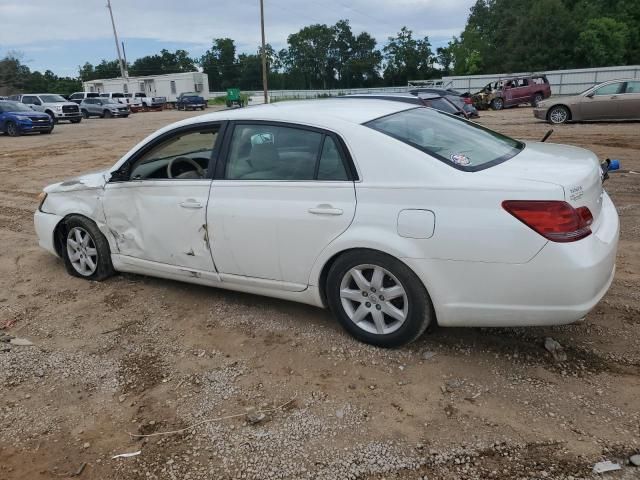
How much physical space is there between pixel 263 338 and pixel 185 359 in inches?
21.8

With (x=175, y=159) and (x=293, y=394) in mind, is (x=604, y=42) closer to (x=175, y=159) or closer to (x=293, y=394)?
(x=175, y=159)

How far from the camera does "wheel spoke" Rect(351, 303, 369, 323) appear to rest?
350 cm

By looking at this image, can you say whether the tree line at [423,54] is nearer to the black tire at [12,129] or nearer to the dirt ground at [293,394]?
the black tire at [12,129]

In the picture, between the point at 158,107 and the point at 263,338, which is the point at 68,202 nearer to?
the point at 263,338

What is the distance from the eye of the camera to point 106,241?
485cm

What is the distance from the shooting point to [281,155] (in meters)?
3.78

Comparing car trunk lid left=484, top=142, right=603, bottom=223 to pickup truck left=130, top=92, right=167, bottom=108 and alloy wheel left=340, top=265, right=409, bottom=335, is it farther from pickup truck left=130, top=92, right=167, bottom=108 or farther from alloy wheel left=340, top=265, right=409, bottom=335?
pickup truck left=130, top=92, right=167, bottom=108

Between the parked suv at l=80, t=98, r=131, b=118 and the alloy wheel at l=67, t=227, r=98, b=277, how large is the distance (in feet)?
119

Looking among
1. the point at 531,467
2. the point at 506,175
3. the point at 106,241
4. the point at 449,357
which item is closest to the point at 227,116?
the point at 106,241

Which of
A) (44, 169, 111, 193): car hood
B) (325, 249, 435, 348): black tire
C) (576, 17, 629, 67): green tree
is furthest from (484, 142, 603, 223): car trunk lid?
(576, 17, 629, 67): green tree

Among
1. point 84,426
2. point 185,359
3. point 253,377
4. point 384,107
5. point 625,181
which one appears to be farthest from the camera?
point 625,181

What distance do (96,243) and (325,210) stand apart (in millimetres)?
2482

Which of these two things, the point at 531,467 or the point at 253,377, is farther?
the point at 253,377

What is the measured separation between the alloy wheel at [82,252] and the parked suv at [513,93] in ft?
94.6
